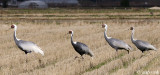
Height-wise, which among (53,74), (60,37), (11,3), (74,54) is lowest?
(11,3)

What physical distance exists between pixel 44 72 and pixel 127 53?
5.53m

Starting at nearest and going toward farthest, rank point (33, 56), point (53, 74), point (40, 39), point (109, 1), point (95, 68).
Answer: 1. point (53, 74)
2. point (95, 68)
3. point (33, 56)
4. point (40, 39)
5. point (109, 1)

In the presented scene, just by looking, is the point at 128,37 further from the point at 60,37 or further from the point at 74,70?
the point at 74,70

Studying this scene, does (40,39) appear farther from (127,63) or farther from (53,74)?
(53,74)

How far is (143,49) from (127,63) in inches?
103

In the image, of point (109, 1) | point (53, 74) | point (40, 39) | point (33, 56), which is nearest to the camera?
point (53, 74)

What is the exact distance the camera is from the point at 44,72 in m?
13.3

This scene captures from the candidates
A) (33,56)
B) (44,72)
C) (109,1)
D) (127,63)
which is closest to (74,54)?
(33,56)

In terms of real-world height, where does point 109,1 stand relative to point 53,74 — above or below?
below

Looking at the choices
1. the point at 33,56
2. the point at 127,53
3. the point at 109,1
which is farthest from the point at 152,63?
the point at 109,1

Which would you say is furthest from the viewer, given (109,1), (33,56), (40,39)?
(109,1)

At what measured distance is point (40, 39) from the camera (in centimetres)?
2498

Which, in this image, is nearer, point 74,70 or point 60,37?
point 74,70

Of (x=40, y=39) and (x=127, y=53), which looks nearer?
(x=127, y=53)
